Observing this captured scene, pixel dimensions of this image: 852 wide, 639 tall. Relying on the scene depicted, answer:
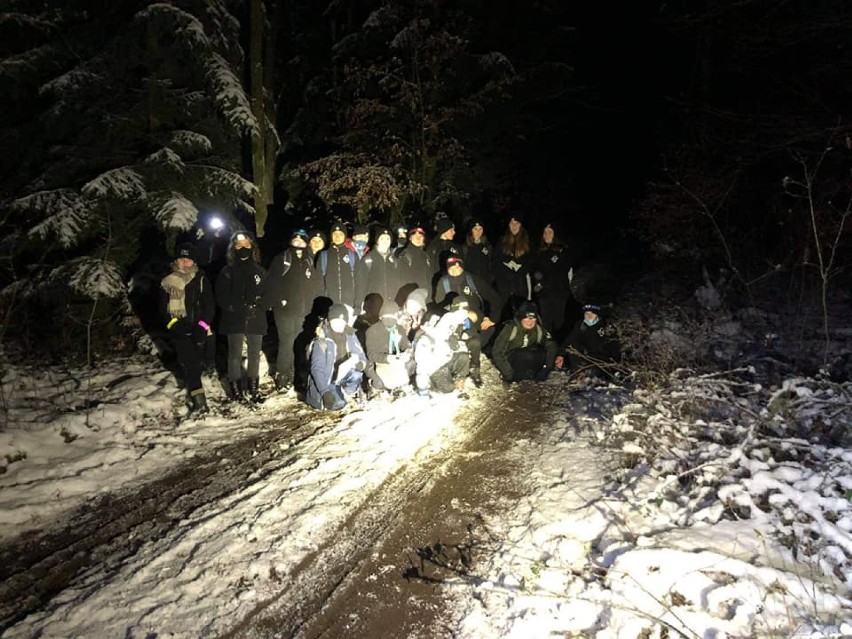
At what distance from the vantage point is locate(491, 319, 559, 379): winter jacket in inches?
321

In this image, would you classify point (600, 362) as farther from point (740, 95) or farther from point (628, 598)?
point (740, 95)

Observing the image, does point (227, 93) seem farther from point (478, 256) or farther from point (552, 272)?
point (552, 272)

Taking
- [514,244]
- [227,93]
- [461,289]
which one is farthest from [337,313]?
[227,93]

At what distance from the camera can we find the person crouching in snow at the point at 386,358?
7.46 m

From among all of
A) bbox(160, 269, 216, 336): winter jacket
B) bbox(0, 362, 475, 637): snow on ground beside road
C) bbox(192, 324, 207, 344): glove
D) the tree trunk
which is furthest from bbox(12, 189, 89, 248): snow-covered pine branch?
the tree trunk

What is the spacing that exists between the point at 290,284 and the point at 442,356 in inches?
95.4

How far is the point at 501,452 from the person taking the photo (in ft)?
19.0

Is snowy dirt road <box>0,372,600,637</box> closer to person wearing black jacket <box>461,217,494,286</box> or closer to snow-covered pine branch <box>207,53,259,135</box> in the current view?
person wearing black jacket <box>461,217,494,286</box>

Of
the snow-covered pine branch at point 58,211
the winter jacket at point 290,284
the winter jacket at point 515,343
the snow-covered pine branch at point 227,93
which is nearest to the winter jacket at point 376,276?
the winter jacket at point 290,284

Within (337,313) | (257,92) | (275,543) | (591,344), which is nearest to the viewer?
(275,543)

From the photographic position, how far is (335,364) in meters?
7.18

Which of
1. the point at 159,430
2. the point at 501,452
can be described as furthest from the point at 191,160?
the point at 501,452

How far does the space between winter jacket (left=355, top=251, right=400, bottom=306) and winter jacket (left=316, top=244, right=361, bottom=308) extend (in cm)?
15

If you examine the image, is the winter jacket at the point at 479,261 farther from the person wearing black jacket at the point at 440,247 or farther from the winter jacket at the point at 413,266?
the winter jacket at the point at 413,266
